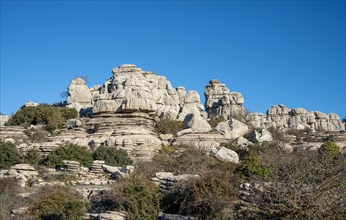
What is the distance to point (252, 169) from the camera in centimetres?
1462

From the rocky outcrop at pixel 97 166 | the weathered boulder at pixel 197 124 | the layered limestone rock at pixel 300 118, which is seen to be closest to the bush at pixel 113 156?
the rocky outcrop at pixel 97 166

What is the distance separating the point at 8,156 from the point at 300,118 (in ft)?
111

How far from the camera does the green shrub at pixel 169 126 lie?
3133 centimetres

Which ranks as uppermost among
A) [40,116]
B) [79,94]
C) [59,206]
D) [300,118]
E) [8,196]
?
[79,94]

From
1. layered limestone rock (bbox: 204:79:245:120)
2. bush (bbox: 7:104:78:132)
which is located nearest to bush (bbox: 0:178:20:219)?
bush (bbox: 7:104:78:132)

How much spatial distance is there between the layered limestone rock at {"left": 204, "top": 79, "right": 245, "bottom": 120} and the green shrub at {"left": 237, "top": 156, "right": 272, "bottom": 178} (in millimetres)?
27058

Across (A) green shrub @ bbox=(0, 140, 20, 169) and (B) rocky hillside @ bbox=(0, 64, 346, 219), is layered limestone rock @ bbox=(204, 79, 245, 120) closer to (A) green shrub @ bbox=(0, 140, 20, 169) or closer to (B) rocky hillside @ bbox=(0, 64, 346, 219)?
(B) rocky hillside @ bbox=(0, 64, 346, 219)

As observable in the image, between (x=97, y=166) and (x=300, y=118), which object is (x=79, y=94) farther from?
(x=97, y=166)

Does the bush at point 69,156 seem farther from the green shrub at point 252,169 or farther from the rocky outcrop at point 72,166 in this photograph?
the green shrub at point 252,169

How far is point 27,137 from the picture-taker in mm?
30219

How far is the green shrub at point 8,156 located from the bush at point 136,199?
10358 mm

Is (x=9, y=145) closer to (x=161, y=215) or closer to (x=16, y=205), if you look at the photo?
(x=16, y=205)

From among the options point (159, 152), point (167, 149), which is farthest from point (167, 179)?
point (167, 149)

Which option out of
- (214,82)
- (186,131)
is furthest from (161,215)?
(214,82)
